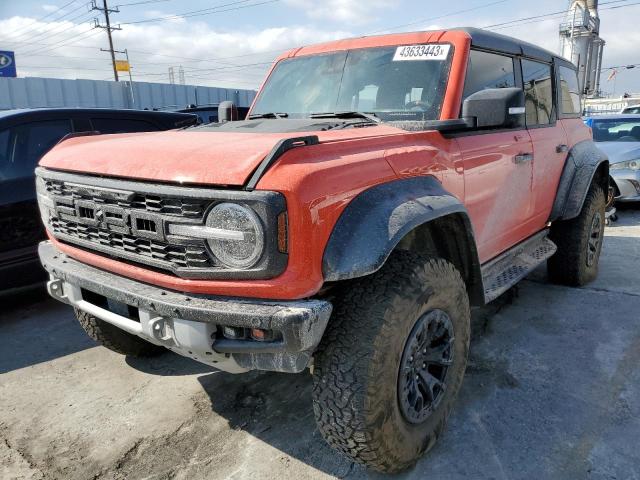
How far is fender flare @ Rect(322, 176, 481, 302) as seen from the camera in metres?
1.84

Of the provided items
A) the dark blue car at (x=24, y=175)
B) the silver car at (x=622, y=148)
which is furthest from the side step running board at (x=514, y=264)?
the silver car at (x=622, y=148)

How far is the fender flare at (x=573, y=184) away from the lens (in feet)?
13.3

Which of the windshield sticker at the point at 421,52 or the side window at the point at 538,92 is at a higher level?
the windshield sticker at the point at 421,52

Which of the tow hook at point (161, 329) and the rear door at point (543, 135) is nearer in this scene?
the tow hook at point (161, 329)

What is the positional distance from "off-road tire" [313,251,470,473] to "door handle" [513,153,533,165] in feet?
4.72

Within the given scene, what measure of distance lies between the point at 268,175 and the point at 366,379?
840mm

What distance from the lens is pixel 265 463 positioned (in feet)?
7.71

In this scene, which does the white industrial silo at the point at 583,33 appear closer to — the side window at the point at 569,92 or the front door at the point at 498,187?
the side window at the point at 569,92

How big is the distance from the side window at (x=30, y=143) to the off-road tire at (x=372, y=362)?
3469 mm

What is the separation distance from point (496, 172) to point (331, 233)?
5.11 feet

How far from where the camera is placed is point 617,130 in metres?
9.41

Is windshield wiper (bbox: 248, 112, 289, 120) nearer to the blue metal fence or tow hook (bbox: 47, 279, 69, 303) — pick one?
tow hook (bbox: 47, 279, 69, 303)

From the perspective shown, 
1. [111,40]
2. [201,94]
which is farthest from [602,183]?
[111,40]

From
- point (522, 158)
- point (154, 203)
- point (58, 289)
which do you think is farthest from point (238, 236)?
point (522, 158)
